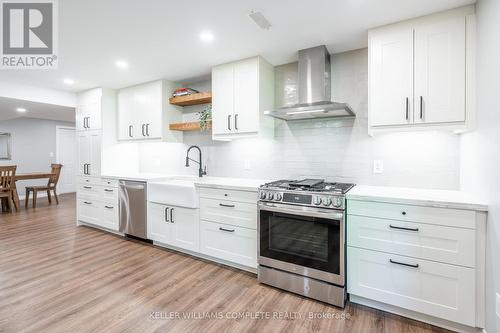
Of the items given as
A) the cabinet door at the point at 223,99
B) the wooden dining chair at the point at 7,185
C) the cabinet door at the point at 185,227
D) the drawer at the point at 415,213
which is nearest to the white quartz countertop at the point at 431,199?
the drawer at the point at 415,213

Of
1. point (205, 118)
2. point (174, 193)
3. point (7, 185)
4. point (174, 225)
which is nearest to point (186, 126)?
point (205, 118)

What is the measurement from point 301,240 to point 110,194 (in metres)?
3.16

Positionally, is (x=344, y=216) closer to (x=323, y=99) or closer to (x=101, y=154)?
(x=323, y=99)

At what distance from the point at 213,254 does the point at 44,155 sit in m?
7.73

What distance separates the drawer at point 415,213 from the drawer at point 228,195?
95 cm

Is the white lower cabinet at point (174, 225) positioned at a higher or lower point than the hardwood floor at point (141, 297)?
higher

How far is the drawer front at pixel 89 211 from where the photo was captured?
13.6ft

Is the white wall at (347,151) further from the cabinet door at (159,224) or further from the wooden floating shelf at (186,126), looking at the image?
the cabinet door at (159,224)

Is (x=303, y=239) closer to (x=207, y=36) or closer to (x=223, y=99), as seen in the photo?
(x=223, y=99)

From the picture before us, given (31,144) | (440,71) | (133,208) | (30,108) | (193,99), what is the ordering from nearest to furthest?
(440,71) → (193,99) → (133,208) → (30,108) → (31,144)

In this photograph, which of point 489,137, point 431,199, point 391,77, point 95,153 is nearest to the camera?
point 489,137

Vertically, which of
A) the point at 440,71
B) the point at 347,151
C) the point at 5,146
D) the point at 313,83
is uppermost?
the point at 313,83

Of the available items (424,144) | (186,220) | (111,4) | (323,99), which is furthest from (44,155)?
(424,144)

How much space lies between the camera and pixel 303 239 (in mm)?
2227
